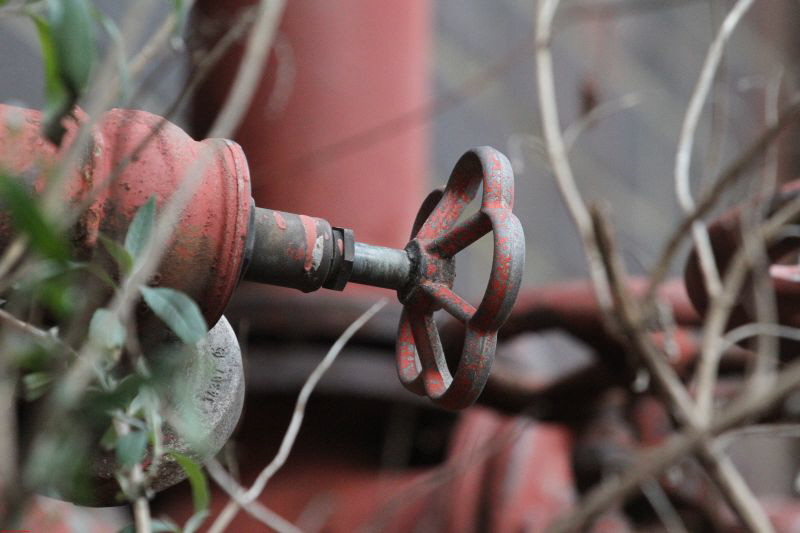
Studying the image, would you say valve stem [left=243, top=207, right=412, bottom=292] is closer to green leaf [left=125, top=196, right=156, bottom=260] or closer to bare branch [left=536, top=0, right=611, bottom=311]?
green leaf [left=125, top=196, right=156, bottom=260]

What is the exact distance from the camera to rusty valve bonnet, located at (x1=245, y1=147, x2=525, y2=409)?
56 centimetres

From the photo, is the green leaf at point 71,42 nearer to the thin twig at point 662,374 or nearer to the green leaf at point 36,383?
the green leaf at point 36,383

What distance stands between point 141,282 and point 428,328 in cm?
17

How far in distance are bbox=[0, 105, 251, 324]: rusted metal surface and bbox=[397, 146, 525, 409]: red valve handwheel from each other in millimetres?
96

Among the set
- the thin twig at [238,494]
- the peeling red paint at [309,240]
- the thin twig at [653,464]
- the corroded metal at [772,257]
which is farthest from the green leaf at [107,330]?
the thin twig at [653,464]

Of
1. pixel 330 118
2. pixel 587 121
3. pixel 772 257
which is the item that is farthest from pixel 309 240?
pixel 330 118

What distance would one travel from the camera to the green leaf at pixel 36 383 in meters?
0.51

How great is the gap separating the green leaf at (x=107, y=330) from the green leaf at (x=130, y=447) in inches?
3.1

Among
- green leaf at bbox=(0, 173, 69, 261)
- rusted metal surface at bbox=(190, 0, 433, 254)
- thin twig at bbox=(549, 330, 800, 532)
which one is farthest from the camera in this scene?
rusted metal surface at bbox=(190, 0, 433, 254)

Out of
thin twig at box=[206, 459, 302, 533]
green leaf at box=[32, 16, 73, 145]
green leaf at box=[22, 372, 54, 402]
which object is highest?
green leaf at box=[32, 16, 73, 145]

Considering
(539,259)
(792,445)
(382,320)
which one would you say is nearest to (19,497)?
(382,320)

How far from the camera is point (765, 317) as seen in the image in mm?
1153

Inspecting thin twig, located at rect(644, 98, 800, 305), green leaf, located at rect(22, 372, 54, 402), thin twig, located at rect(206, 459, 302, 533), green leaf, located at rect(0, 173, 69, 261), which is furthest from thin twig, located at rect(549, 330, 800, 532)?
green leaf, located at rect(0, 173, 69, 261)

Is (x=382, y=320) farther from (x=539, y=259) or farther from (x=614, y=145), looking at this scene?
(x=614, y=145)
